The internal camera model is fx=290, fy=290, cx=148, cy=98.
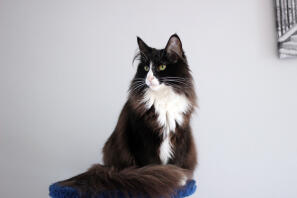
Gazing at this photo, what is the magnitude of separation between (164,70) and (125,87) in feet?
1.98

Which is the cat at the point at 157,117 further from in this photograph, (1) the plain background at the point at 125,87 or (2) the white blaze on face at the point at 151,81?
(1) the plain background at the point at 125,87

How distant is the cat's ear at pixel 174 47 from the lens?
3.34 feet

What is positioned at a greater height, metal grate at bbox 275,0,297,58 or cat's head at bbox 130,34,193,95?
metal grate at bbox 275,0,297,58

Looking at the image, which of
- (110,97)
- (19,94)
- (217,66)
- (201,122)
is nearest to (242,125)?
(201,122)

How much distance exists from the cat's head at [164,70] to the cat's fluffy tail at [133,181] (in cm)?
28

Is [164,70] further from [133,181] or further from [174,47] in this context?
[133,181]

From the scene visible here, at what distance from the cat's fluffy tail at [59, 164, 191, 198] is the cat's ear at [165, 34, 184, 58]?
0.40 meters

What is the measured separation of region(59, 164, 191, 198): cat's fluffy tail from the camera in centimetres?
86

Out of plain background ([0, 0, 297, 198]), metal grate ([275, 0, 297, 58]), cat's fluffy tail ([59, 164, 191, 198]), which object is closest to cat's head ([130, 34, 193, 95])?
cat's fluffy tail ([59, 164, 191, 198])

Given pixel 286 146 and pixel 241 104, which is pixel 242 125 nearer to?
pixel 241 104

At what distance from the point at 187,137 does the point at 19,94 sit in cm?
104

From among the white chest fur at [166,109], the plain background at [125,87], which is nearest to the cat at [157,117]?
the white chest fur at [166,109]

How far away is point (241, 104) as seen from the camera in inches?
59.4

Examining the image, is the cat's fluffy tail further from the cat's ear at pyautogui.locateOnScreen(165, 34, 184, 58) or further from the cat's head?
the cat's ear at pyautogui.locateOnScreen(165, 34, 184, 58)
